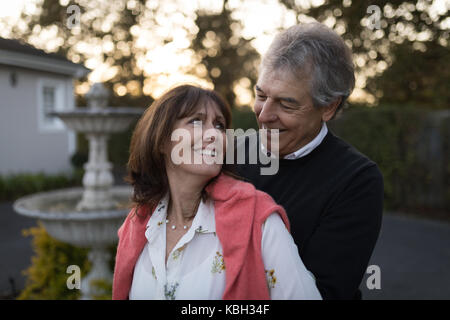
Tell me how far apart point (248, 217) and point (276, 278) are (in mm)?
247

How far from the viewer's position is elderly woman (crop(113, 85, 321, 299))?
1.48m

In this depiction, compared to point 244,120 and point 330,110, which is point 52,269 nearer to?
point 330,110

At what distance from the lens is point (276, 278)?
1.47 m

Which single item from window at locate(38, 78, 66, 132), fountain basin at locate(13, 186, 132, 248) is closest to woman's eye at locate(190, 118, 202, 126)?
fountain basin at locate(13, 186, 132, 248)

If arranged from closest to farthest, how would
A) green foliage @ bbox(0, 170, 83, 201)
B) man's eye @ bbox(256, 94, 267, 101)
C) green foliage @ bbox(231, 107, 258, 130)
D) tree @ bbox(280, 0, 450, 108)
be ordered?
man's eye @ bbox(256, 94, 267, 101)
tree @ bbox(280, 0, 450, 108)
green foliage @ bbox(0, 170, 83, 201)
green foliage @ bbox(231, 107, 258, 130)

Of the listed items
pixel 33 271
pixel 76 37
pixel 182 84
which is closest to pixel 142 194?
pixel 182 84

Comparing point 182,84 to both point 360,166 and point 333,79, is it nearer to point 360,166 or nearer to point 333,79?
point 333,79

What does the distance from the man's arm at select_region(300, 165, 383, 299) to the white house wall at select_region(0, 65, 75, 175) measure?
39.1 feet

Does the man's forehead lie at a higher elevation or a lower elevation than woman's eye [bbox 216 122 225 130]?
higher

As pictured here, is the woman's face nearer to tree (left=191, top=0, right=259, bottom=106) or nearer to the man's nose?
the man's nose

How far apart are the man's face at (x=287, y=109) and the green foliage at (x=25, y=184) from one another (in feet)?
34.9

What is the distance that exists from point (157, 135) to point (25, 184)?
10.6 meters

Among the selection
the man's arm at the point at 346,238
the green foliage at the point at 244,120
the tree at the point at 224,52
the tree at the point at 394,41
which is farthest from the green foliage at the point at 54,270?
the tree at the point at 224,52

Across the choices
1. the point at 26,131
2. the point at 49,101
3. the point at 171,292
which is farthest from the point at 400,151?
the point at 49,101
